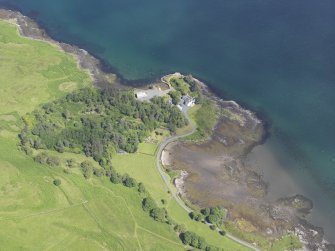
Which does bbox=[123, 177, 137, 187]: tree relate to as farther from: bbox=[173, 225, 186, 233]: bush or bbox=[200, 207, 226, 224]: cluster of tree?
bbox=[200, 207, 226, 224]: cluster of tree

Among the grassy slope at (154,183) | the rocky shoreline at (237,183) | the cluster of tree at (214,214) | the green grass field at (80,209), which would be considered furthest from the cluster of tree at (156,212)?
the rocky shoreline at (237,183)

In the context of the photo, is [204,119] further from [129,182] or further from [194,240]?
[194,240]

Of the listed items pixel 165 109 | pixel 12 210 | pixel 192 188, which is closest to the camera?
pixel 12 210

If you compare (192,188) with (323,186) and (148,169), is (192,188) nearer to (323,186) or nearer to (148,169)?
(148,169)

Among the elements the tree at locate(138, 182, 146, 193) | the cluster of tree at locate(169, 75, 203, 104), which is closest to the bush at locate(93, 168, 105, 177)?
the tree at locate(138, 182, 146, 193)

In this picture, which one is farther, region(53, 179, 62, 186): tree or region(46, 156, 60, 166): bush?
region(46, 156, 60, 166): bush

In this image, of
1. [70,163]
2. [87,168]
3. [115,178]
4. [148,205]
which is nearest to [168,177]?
[148,205]

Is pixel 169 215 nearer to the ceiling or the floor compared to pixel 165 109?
nearer to the floor

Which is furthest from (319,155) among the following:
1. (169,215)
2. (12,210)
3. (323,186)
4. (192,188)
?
(12,210)
